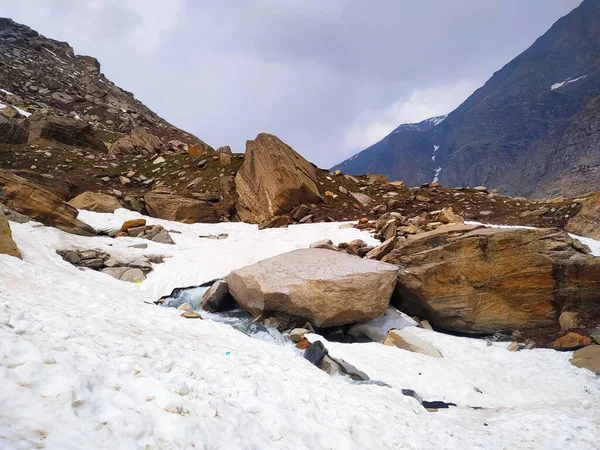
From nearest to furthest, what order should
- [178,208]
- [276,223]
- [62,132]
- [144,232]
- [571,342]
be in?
[571,342] → [144,232] → [276,223] → [178,208] → [62,132]

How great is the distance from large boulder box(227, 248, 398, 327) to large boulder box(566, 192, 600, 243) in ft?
31.9

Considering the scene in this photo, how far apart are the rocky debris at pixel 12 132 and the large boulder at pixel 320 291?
31652 mm

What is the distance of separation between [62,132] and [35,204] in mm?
22693

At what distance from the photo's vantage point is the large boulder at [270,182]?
22500mm

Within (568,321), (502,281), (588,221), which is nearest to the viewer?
(568,321)

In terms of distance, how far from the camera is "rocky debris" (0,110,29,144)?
95.6 ft

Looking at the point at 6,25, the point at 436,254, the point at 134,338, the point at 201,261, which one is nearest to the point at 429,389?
the point at 436,254

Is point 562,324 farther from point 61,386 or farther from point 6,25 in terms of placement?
point 6,25

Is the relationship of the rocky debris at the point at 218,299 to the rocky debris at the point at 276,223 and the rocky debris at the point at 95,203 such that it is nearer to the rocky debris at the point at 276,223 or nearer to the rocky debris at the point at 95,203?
the rocky debris at the point at 276,223

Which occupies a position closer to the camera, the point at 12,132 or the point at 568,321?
the point at 568,321

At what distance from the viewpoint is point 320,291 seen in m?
11.2

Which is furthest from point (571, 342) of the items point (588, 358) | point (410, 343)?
point (410, 343)

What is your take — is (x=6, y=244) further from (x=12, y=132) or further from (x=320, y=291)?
(x=12, y=132)

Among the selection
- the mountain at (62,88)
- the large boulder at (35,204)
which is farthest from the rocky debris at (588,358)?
the mountain at (62,88)
